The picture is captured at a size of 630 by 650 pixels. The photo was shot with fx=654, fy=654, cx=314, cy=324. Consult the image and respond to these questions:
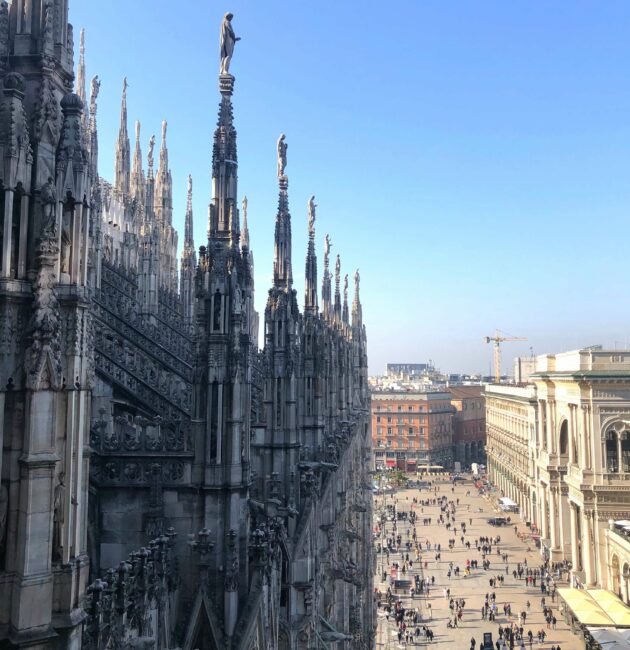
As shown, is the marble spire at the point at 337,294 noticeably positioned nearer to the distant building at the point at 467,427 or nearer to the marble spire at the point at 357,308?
the marble spire at the point at 357,308

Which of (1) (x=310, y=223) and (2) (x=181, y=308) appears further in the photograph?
(2) (x=181, y=308)

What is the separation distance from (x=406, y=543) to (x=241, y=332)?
51888mm

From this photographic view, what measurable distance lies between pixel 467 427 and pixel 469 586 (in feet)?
245

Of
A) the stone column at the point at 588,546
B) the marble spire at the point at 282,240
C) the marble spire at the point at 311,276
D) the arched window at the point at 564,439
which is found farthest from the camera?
the arched window at the point at 564,439

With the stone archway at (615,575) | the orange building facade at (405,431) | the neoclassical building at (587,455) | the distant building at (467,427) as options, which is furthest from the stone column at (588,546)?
the distant building at (467,427)

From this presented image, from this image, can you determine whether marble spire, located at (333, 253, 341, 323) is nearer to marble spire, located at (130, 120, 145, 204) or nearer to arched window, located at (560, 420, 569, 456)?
marble spire, located at (130, 120, 145, 204)

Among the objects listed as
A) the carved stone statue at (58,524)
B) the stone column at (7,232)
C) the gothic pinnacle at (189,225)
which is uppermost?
the gothic pinnacle at (189,225)

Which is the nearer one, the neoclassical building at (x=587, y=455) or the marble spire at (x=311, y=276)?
the marble spire at (x=311, y=276)

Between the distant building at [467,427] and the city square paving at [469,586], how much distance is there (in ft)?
134

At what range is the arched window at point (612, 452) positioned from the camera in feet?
138

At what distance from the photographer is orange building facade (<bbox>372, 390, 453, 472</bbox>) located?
107m

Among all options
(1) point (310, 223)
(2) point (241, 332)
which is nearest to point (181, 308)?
(1) point (310, 223)

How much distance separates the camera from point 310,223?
89.7 ft

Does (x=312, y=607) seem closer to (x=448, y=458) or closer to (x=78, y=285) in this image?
(x=78, y=285)
